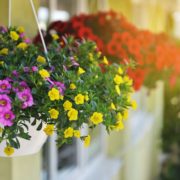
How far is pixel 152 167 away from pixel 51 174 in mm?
3008

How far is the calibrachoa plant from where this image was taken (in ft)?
3.06

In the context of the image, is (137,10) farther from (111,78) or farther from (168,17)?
(111,78)

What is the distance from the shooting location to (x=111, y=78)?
3.73 ft

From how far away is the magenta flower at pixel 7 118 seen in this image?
89 centimetres

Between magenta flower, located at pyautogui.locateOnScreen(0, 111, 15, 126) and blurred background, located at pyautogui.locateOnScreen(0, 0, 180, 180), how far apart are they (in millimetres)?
416

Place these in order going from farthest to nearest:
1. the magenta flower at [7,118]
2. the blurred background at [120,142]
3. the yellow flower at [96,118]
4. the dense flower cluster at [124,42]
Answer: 1. the dense flower cluster at [124,42]
2. the blurred background at [120,142]
3. the yellow flower at [96,118]
4. the magenta flower at [7,118]

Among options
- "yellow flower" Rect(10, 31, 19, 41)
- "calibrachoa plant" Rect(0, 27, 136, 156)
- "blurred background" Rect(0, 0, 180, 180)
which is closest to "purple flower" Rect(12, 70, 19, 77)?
"calibrachoa plant" Rect(0, 27, 136, 156)

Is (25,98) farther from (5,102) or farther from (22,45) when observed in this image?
(22,45)

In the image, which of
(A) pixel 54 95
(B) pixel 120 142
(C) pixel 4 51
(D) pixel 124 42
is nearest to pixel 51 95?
(A) pixel 54 95

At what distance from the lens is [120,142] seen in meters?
3.22

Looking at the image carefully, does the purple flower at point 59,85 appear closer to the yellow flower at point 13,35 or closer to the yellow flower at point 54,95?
the yellow flower at point 54,95

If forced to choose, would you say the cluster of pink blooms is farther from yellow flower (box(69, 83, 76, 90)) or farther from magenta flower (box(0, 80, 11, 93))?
yellow flower (box(69, 83, 76, 90))

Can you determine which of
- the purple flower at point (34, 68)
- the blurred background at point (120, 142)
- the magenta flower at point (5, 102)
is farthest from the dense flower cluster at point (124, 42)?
the magenta flower at point (5, 102)

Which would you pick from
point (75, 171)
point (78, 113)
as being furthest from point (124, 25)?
point (75, 171)
